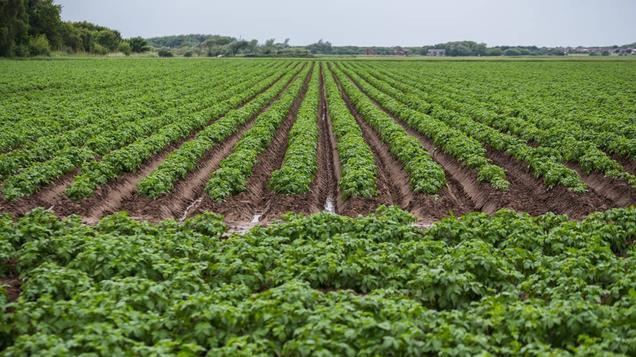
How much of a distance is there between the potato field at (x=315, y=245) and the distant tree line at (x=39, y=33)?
7556 centimetres

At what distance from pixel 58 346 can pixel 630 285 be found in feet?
25.3

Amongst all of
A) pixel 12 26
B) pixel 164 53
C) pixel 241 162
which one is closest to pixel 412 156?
pixel 241 162

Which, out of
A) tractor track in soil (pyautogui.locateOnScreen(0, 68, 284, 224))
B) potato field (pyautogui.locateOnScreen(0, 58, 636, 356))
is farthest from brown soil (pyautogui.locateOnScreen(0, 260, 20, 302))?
tractor track in soil (pyautogui.locateOnScreen(0, 68, 284, 224))

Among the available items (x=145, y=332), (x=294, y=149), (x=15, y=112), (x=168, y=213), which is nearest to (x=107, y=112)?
(x=15, y=112)

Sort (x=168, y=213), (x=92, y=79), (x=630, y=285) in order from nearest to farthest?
1. (x=630, y=285)
2. (x=168, y=213)
3. (x=92, y=79)

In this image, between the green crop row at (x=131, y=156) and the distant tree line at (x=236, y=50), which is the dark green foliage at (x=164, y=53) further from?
the green crop row at (x=131, y=156)

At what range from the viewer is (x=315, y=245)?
9.99 meters

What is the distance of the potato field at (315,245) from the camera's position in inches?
270

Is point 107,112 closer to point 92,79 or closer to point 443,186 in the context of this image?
point 443,186

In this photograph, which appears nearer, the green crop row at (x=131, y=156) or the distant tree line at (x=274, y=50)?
the green crop row at (x=131, y=156)

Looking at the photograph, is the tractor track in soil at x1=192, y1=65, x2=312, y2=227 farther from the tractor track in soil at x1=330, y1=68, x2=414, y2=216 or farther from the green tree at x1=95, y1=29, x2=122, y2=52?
the green tree at x1=95, y1=29, x2=122, y2=52

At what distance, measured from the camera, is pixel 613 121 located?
79.7 ft

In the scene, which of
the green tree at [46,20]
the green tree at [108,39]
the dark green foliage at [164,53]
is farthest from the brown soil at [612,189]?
the dark green foliage at [164,53]

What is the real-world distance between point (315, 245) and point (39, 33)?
10722cm
